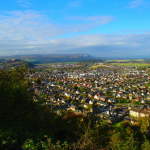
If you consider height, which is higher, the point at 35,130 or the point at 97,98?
the point at 35,130

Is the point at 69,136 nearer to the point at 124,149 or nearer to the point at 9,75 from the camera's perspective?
the point at 124,149

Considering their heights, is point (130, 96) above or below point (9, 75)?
below

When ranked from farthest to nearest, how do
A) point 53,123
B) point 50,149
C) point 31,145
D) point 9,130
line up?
point 53,123, point 9,130, point 31,145, point 50,149

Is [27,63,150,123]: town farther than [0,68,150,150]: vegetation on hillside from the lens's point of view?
Yes

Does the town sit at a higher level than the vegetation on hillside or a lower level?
lower

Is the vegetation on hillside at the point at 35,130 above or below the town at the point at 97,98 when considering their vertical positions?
above

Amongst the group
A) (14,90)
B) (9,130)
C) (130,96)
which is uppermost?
(14,90)

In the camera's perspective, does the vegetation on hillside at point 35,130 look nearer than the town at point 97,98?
Yes

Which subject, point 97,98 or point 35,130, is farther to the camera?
point 97,98

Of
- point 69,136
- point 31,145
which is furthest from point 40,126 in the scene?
point 31,145

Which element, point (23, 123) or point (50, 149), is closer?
point (50, 149)

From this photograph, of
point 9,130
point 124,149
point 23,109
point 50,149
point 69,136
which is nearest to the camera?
point 50,149
